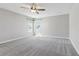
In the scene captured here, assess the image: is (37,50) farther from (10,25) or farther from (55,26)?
(55,26)

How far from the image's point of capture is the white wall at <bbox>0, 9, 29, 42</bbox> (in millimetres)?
6273

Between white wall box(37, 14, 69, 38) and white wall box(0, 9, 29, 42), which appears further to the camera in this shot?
white wall box(37, 14, 69, 38)

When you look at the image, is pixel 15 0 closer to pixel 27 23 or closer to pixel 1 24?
pixel 1 24

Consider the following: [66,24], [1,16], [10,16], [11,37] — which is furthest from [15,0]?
[66,24]

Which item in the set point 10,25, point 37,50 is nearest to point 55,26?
point 10,25

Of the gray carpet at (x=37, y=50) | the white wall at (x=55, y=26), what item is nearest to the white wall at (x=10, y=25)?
the gray carpet at (x=37, y=50)

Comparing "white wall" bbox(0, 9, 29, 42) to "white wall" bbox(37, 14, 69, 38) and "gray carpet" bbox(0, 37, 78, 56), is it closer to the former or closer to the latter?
"gray carpet" bbox(0, 37, 78, 56)

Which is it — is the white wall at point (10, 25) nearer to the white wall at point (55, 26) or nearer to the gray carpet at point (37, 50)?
the gray carpet at point (37, 50)

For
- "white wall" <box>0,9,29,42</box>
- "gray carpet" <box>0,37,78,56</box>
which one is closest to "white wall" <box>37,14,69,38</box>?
"white wall" <box>0,9,29,42</box>

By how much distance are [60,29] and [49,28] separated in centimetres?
142

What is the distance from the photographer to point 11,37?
729cm

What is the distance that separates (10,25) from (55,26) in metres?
4.67

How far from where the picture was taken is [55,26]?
963 cm

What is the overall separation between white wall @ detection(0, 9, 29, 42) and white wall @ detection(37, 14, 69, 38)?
258 centimetres
